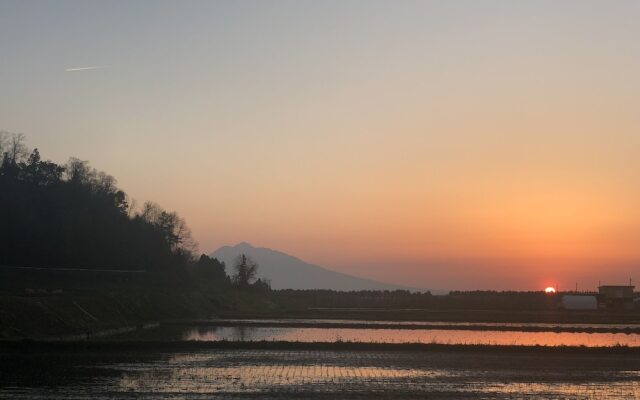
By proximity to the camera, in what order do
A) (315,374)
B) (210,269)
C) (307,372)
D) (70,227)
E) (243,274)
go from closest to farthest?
(315,374)
(307,372)
(70,227)
(243,274)
(210,269)

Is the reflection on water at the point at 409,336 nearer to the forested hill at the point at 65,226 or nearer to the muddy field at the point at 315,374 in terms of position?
the muddy field at the point at 315,374

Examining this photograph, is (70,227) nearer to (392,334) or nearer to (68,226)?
(68,226)

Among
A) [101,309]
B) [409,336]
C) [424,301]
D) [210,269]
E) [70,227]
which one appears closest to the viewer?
[409,336]

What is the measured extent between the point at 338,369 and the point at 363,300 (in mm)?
84072

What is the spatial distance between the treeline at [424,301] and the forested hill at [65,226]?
864 inches

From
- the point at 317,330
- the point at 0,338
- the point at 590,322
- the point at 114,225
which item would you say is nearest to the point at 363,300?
the point at 114,225

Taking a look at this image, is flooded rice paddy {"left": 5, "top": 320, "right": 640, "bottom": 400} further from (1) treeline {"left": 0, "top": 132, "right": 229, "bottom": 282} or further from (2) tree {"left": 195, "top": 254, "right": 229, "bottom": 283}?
(2) tree {"left": 195, "top": 254, "right": 229, "bottom": 283}

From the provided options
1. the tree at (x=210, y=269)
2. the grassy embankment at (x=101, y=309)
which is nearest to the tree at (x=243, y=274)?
the tree at (x=210, y=269)

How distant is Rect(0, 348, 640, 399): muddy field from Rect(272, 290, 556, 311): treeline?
208 feet

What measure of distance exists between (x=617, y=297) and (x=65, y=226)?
7424 cm

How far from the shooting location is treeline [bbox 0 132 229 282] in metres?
71.3

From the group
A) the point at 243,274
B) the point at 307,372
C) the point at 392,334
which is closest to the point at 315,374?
the point at 307,372

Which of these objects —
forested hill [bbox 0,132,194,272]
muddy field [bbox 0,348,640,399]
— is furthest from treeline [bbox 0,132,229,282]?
muddy field [bbox 0,348,640,399]

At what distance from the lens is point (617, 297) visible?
311 feet
